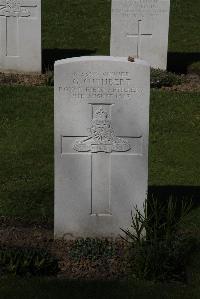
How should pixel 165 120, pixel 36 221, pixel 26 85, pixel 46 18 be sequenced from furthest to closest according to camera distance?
pixel 46 18, pixel 26 85, pixel 165 120, pixel 36 221

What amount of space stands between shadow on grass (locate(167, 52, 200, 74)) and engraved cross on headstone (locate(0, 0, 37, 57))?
2993 millimetres

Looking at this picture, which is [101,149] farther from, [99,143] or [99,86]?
[99,86]

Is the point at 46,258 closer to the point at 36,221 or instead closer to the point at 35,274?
the point at 35,274

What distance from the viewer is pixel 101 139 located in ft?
20.9

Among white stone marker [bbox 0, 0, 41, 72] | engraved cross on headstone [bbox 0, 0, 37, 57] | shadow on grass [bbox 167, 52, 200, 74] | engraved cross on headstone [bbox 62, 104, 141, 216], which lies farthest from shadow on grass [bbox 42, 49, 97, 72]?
engraved cross on headstone [bbox 62, 104, 141, 216]

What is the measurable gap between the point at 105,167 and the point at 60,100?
73 cm

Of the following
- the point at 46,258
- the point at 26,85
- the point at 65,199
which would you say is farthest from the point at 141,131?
the point at 26,85

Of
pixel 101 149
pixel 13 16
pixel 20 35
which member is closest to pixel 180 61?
pixel 20 35

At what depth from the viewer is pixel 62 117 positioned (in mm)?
6305

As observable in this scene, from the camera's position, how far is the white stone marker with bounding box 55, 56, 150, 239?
20.4ft

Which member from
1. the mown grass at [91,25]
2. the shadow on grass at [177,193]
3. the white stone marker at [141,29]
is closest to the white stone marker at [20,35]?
the white stone marker at [141,29]

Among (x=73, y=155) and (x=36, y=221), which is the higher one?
(x=73, y=155)

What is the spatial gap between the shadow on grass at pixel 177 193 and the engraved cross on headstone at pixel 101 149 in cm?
98

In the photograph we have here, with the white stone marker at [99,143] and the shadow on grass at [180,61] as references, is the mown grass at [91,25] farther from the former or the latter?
the white stone marker at [99,143]
